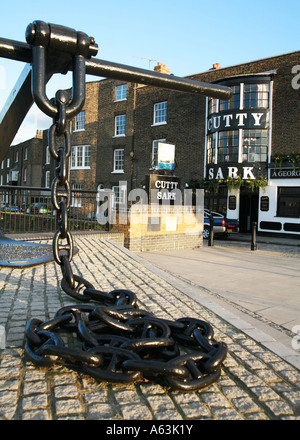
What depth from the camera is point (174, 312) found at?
3688 millimetres

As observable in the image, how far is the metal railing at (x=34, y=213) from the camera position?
31.3 feet

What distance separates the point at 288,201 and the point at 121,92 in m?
15.5

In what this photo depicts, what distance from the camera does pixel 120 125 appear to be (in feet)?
90.5

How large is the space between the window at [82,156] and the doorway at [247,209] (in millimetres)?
13888

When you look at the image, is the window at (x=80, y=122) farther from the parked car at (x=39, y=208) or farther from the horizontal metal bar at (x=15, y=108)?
the horizontal metal bar at (x=15, y=108)

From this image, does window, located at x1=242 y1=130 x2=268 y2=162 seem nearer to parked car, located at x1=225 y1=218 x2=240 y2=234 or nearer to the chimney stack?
parked car, located at x1=225 y1=218 x2=240 y2=234

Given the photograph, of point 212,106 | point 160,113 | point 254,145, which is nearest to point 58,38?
point 254,145

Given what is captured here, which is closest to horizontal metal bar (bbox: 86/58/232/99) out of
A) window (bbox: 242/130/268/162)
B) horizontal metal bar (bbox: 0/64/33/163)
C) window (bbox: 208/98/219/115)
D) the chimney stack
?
horizontal metal bar (bbox: 0/64/33/163)

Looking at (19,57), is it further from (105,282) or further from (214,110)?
(214,110)

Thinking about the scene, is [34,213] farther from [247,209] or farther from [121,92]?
[121,92]

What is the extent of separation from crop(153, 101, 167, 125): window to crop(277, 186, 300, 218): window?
31.5 feet

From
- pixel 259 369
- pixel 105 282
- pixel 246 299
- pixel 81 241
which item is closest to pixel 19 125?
pixel 259 369

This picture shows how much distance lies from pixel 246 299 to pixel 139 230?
5729mm

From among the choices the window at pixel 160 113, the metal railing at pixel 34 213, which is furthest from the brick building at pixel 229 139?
the metal railing at pixel 34 213
